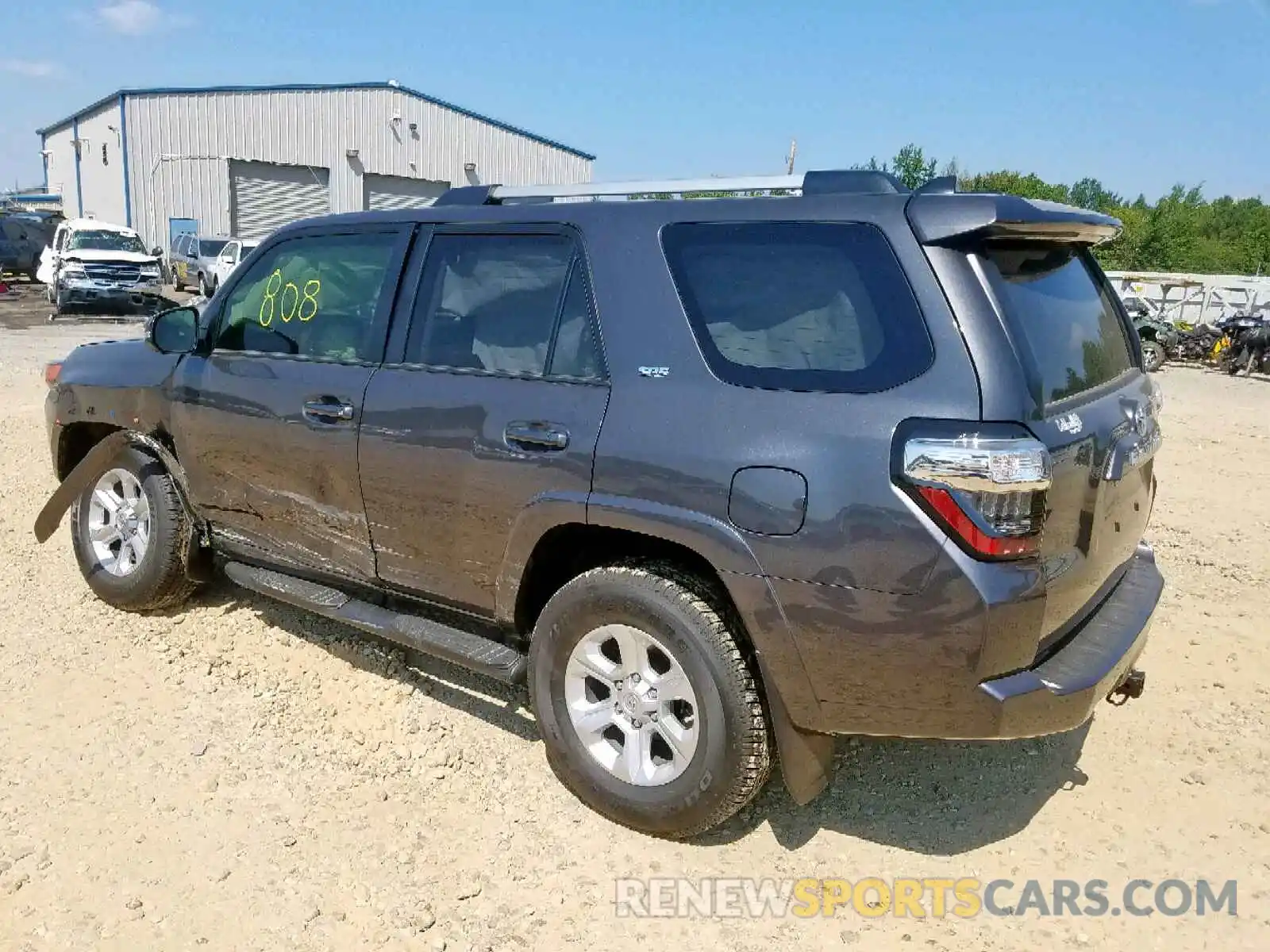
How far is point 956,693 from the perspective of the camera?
250 cm

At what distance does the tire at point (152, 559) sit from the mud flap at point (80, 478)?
0.15ft

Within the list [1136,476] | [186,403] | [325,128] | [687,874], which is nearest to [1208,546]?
[1136,476]

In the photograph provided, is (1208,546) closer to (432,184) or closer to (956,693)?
(956,693)

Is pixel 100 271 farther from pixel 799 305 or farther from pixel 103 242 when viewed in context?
pixel 799 305

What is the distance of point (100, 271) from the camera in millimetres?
20625

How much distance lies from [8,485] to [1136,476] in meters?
6.65

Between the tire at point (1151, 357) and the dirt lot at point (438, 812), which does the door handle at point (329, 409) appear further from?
the tire at point (1151, 357)

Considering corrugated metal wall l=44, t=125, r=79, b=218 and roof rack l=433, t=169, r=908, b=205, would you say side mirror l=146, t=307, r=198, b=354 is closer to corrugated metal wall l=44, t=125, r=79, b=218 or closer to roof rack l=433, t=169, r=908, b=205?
roof rack l=433, t=169, r=908, b=205

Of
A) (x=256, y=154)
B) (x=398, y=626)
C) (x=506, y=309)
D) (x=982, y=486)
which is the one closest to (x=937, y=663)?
(x=982, y=486)

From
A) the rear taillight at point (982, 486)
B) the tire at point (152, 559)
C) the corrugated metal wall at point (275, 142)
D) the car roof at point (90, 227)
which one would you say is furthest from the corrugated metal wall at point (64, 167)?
the rear taillight at point (982, 486)

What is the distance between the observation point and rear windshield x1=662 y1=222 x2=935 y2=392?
256cm

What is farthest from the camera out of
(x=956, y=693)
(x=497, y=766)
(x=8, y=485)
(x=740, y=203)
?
(x=8, y=485)

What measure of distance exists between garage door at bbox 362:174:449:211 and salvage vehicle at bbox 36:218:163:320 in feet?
36.6

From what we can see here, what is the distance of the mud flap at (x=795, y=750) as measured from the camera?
9.00ft
